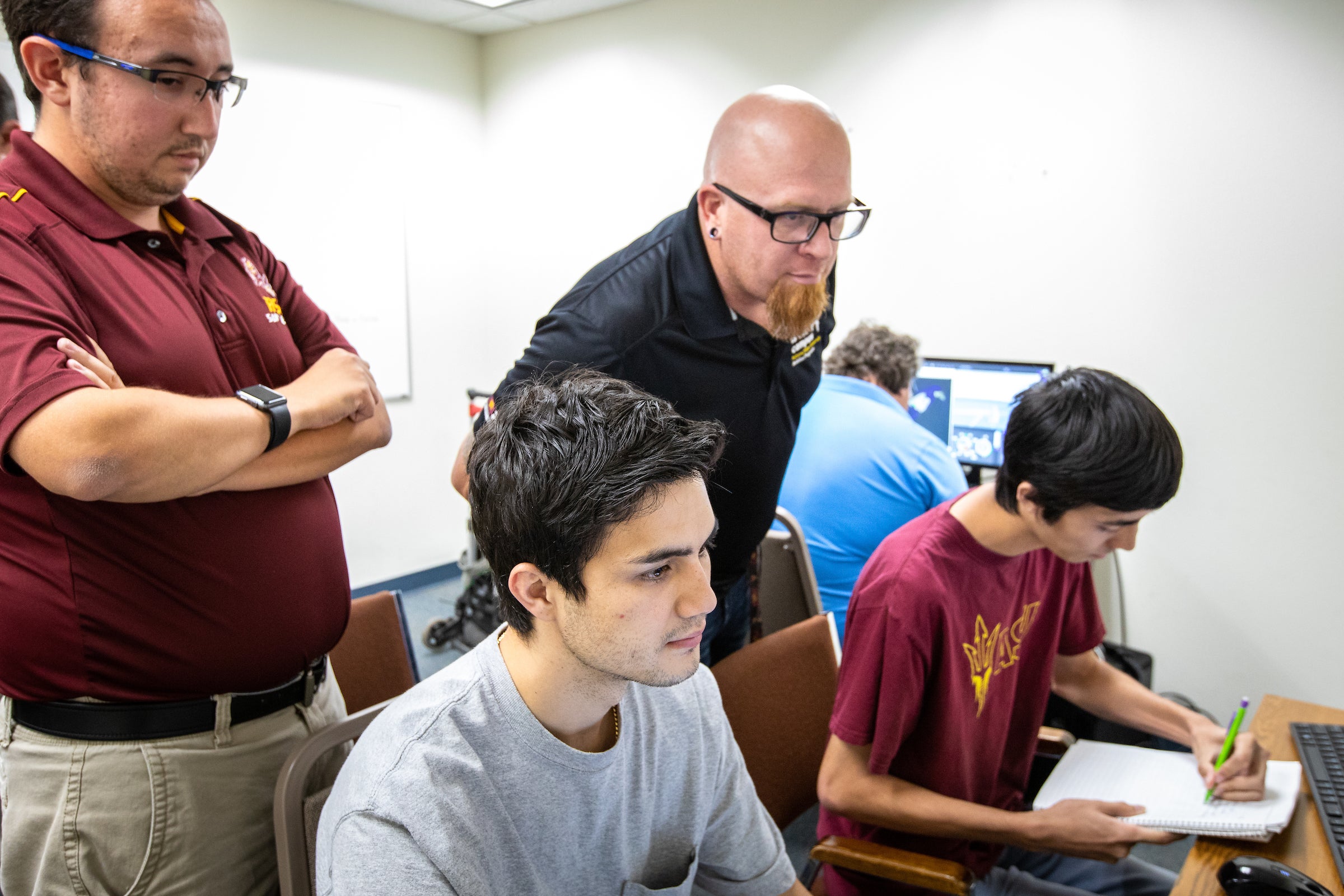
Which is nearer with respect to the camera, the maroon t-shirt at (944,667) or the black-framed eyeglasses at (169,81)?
the black-framed eyeglasses at (169,81)

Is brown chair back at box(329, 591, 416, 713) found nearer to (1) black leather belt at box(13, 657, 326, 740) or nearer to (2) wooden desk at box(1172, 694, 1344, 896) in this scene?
(1) black leather belt at box(13, 657, 326, 740)

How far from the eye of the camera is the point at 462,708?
38.7 inches

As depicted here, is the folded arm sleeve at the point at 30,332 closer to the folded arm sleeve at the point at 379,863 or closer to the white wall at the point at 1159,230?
the folded arm sleeve at the point at 379,863

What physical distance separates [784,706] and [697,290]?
754 millimetres

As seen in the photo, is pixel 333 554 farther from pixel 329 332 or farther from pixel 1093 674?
pixel 1093 674

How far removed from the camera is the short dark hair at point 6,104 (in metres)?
2.00

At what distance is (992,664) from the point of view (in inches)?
61.0

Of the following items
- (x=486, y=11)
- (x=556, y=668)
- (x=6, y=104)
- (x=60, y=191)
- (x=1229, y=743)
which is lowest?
(x=1229, y=743)

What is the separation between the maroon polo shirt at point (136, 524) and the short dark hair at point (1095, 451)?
3.53 feet

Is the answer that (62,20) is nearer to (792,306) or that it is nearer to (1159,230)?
(792,306)

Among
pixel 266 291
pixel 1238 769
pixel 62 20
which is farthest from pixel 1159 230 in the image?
pixel 62 20

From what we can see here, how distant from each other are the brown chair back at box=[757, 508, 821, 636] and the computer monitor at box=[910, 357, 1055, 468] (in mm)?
1346

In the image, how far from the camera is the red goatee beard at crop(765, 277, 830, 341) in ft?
5.27

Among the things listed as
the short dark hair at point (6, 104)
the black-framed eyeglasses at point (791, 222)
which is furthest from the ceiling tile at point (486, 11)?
the black-framed eyeglasses at point (791, 222)
